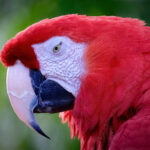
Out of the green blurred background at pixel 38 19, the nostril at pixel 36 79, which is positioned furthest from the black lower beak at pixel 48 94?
the green blurred background at pixel 38 19

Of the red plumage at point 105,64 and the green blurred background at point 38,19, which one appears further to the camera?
the green blurred background at point 38,19

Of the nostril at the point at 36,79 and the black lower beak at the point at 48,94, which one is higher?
the nostril at the point at 36,79

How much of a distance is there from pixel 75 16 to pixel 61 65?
0.53ft

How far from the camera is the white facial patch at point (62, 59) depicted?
44.4 inches

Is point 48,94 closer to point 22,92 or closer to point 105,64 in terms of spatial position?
point 22,92

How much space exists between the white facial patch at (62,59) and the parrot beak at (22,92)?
0.20ft

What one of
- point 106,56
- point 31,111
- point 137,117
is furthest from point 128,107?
point 31,111

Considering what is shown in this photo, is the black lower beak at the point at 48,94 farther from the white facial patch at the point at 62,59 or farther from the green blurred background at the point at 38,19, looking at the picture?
the green blurred background at the point at 38,19

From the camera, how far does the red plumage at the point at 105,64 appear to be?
3.56ft

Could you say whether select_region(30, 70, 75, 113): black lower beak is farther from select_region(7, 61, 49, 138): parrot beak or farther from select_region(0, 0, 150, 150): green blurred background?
select_region(0, 0, 150, 150): green blurred background

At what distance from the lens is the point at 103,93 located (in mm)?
1101

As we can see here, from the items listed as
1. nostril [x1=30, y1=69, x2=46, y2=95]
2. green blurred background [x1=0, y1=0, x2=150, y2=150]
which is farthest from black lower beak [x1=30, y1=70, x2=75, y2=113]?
green blurred background [x1=0, y1=0, x2=150, y2=150]

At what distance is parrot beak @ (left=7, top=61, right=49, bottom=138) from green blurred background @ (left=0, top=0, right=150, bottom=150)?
85 cm

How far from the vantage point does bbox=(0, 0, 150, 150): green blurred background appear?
191 centimetres
